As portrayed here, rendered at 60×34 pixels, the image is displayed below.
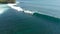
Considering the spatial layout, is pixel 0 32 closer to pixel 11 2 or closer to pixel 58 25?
pixel 58 25

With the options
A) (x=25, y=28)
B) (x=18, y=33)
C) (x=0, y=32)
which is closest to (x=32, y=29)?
(x=25, y=28)

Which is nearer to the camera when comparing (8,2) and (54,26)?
(54,26)

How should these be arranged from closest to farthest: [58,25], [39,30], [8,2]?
[39,30]
[58,25]
[8,2]

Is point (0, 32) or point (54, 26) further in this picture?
point (54, 26)

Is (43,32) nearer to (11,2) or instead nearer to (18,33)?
(18,33)

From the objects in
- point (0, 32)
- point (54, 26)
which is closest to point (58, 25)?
point (54, 26)

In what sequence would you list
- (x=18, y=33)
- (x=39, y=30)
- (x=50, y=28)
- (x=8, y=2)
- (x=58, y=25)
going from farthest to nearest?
1. (x=8, y=2)
2. (x=58, y=25)
3. (x=50, y=28)
4. (x=39, y=30)
5. (x=18, y=33)

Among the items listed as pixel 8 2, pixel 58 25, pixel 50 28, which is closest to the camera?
pixel 50 28

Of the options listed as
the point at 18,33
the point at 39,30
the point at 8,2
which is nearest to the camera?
the point at 18,33

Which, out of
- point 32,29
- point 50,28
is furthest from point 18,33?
point 50,28
